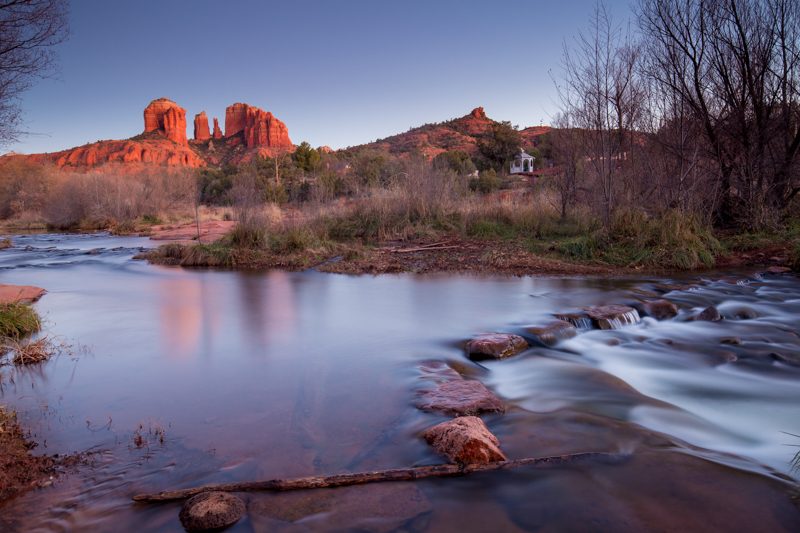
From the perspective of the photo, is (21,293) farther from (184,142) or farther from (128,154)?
(184,142)

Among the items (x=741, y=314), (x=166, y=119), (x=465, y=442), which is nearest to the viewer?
(x=465, y=442)

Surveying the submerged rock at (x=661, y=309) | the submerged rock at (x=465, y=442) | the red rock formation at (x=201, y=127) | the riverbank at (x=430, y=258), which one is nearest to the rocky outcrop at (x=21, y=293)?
the riverbank at (x=430, y=258)

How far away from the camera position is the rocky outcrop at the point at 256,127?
9869cm

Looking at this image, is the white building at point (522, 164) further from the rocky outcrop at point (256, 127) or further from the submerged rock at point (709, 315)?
the rocky outcrop at point (256, 127)

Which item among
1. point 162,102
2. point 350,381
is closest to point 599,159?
point 350,381

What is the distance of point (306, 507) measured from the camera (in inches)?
125

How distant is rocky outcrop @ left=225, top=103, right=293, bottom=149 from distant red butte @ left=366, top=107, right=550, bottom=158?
31.5 metres

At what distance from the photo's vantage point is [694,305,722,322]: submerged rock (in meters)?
7.98

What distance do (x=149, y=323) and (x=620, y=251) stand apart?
34.8 feet

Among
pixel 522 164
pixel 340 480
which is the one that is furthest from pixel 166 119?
pixel 340 480

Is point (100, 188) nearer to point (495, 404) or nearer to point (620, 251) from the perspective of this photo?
point (620, 251)

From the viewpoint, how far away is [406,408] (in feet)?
15.7

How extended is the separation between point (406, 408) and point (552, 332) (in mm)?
3287

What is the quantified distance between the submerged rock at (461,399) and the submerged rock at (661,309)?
4438 millimetres
